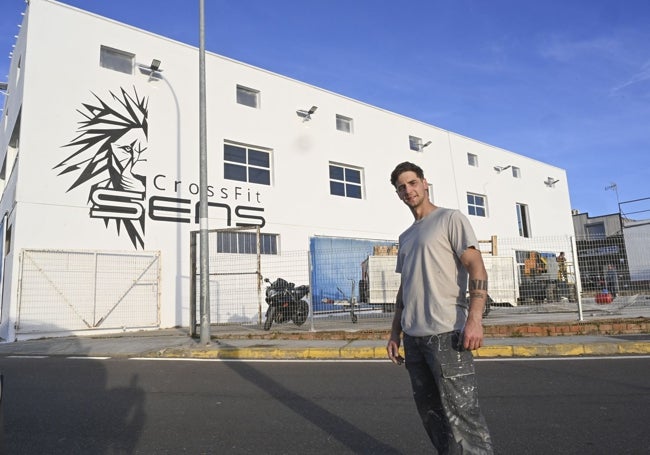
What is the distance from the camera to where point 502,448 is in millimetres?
3354

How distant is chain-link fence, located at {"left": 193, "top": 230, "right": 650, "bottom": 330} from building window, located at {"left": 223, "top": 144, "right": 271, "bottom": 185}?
2595 millimetres

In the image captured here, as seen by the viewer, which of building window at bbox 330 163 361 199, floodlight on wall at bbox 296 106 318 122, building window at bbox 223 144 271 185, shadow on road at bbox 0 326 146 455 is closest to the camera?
shadow on road at bbox 0 326 146 455

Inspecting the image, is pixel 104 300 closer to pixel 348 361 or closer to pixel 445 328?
pixel 348 361

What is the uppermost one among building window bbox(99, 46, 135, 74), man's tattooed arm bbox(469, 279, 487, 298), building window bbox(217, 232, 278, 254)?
building window bbox(99, 46, 135, 74)

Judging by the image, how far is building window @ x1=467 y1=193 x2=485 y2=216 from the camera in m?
25.3

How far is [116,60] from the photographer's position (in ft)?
48.9

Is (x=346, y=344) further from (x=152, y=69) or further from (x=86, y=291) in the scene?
(x=152, y=69)

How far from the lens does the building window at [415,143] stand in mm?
23141

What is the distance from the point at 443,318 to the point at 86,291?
12871 mm

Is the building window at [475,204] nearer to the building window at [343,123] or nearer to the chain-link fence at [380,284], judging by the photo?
the building window at [343,123]

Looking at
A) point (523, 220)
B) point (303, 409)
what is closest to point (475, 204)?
point (523, 220)

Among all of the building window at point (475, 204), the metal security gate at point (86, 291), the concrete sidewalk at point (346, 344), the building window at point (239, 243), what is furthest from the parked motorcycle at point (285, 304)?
the building window at point (475, 204)

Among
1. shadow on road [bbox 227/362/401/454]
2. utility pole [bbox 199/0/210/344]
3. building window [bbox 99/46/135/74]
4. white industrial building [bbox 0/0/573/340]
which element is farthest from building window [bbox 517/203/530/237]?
shadow on road [bbox 227/362/401/454]

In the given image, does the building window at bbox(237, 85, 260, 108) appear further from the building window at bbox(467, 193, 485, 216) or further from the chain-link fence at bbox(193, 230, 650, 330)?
the building window at bbox(467, 193, 485, 216)
